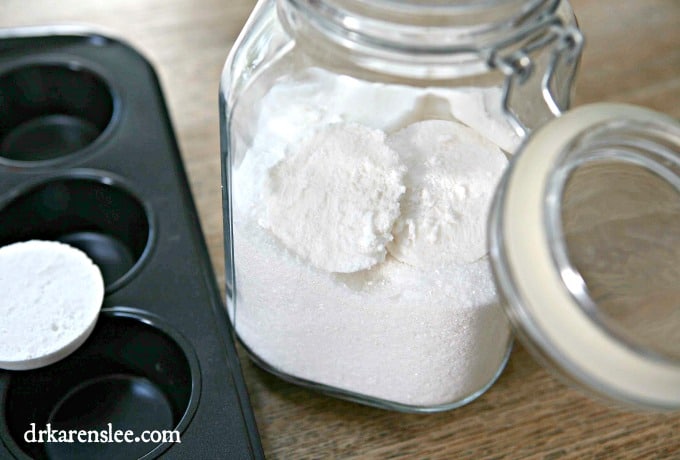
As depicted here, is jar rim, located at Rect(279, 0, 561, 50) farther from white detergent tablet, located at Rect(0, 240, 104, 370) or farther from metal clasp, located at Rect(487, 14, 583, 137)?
white detergent tablet, located at Rect(0, 240, 104, 370)

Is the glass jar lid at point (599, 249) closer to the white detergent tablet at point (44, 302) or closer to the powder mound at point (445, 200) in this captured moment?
the powder mound at point (445, 200)

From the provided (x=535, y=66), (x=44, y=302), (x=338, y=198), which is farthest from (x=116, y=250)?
(x=535, y=66)

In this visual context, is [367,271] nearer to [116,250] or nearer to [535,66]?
[535,66]

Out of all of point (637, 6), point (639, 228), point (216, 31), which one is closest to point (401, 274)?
point (639, 228)

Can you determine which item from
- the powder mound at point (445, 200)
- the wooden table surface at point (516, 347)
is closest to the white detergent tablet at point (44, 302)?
the wooden table surface at point (516, 347)

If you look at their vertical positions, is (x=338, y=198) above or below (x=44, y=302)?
above

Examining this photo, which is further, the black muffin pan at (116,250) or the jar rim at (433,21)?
the black muffin pan at (116,250)

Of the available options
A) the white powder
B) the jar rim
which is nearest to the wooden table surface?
the white powder
